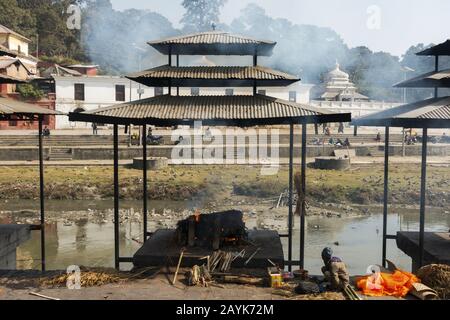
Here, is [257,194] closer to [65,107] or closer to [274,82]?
[274,82]

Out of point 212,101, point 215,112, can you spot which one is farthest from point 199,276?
point 212,101

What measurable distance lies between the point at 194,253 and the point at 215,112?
3248 mm

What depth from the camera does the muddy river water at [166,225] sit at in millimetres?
17703

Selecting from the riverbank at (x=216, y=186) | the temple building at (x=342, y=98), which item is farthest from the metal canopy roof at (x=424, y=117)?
the temple building at (x=342, y=98)

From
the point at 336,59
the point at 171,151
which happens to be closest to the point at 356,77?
the point at 336,59

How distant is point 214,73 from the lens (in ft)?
40.8

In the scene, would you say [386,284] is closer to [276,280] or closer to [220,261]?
[276,280]

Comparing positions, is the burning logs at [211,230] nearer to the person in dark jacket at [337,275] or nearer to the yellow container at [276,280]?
the yellow container at [276,280]

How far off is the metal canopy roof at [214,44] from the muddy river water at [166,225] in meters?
6.93

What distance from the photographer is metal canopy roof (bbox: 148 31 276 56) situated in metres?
12.7

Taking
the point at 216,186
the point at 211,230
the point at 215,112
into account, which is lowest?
the point at 216,186

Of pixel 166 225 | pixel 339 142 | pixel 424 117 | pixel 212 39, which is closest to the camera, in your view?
Answer: pixel 424 117

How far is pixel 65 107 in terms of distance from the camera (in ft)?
147
